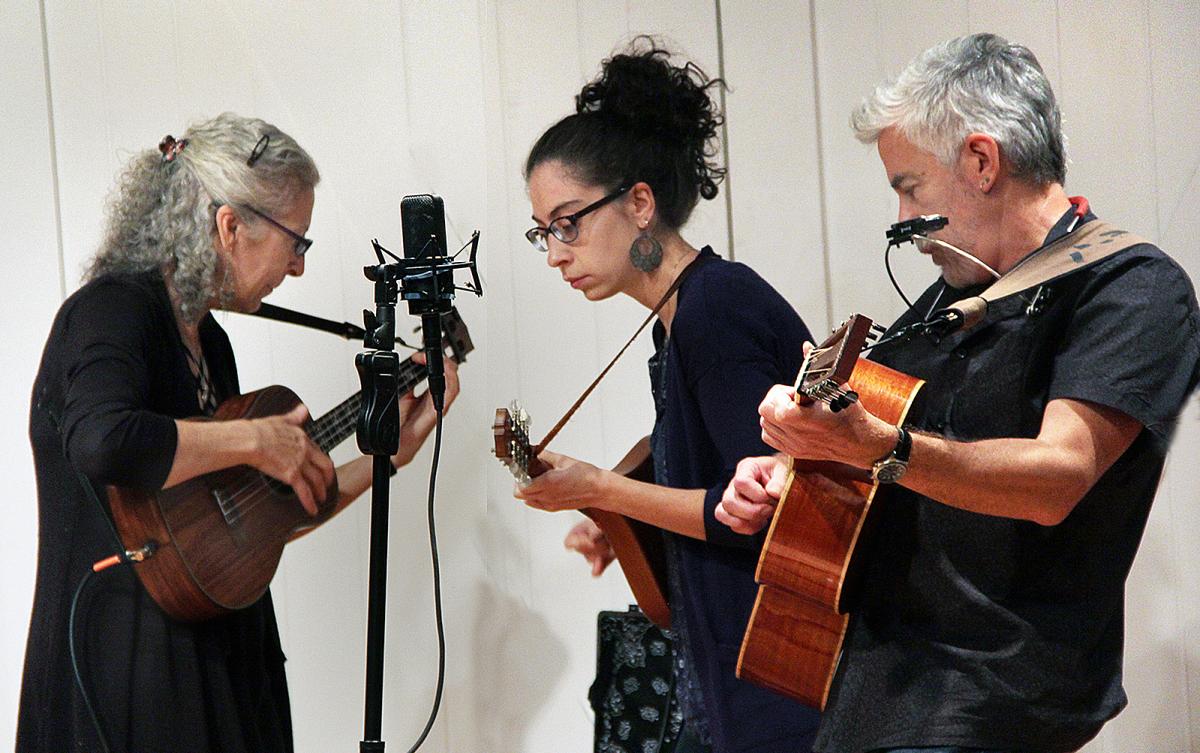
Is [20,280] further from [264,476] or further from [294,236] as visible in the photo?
[264,476]

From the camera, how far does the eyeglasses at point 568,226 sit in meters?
2.33

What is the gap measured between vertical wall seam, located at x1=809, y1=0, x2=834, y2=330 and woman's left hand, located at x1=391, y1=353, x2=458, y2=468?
0.90m

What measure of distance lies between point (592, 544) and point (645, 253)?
0.60 metres

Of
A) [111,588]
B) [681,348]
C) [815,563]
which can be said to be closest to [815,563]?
[815,563]

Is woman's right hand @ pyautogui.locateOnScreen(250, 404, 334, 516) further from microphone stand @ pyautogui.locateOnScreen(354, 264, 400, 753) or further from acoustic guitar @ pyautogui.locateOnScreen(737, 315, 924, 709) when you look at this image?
acoustic guitar @ pyautogui.locateOnScreen(737, 315, 924, 709)

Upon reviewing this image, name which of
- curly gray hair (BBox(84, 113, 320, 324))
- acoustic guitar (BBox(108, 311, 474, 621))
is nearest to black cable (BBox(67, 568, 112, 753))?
acoustic guitar (BBox(108, 311, 474, 621))

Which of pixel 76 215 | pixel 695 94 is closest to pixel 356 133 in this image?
pixel 76 215

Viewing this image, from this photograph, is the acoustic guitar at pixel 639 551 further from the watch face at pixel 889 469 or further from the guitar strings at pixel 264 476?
the watch face at pixel 889 469

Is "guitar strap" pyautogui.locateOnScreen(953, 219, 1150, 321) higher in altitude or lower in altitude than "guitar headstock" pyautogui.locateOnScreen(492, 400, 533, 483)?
higher

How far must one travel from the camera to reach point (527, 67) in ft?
9.63

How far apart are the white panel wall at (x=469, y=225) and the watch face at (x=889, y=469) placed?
1.50 metres

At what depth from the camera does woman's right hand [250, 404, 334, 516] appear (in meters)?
2.46

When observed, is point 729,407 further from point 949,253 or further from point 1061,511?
point 1061,511

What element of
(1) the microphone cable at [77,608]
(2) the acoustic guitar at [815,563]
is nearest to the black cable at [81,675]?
(1) the microphone cable at [77,608]
